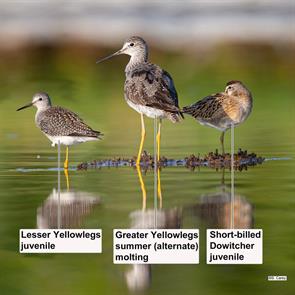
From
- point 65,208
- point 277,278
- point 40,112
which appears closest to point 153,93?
point 40,112

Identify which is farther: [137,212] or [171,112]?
[171,112]

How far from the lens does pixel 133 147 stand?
19.8m

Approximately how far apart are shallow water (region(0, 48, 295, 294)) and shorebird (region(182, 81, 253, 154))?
50 centimetres

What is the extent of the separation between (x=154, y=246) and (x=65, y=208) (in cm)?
240

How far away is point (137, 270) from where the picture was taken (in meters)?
10.9

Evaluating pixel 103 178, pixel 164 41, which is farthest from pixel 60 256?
pixel 164 41

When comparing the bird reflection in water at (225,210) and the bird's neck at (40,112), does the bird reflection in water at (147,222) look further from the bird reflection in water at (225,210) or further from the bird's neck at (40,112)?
the bird's neck at (40,112)

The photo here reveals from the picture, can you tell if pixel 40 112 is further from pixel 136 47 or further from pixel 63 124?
pixel 136 47

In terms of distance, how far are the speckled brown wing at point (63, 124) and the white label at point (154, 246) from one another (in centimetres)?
591

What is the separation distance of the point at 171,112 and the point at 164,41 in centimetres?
2771

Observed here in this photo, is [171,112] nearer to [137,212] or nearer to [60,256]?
[137,212]

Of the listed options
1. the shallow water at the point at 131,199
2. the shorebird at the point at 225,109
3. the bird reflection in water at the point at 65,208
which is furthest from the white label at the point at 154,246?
the shorebird at the point at 225,109

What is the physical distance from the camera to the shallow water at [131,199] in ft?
35.0

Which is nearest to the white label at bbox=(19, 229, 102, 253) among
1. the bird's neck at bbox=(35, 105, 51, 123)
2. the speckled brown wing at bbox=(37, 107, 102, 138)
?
the speckled brown wing at bbox=(37, 107, 102, 138)
